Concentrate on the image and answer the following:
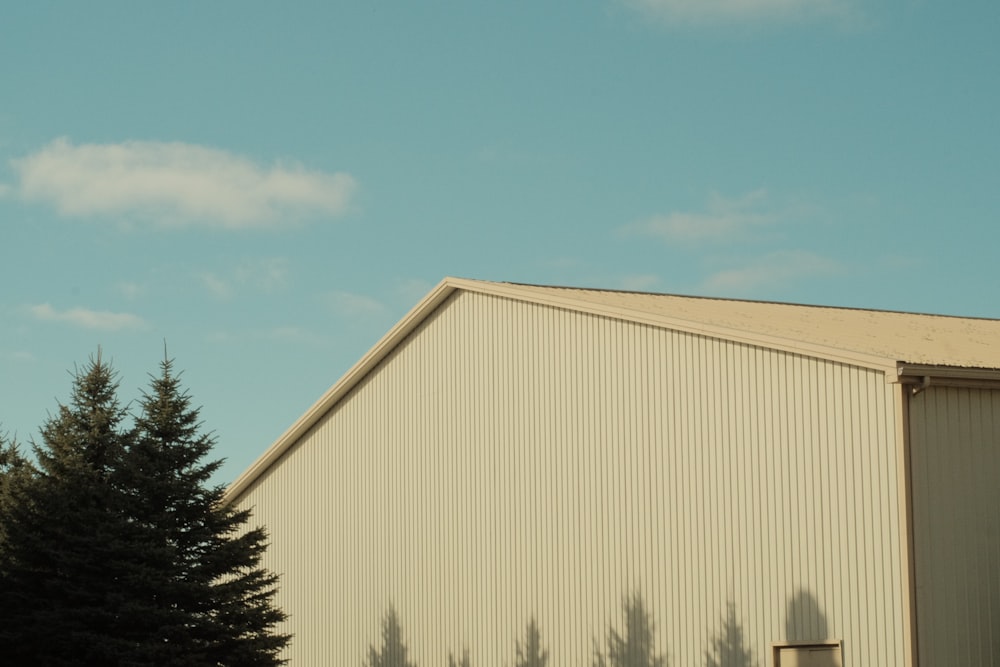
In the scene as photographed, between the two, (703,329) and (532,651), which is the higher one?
(703,329)

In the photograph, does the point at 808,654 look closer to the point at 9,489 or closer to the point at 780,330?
the point at 780,330

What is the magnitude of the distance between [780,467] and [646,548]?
3.07 m

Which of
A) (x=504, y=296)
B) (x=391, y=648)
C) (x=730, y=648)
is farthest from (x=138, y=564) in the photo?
(x=730, y=648)

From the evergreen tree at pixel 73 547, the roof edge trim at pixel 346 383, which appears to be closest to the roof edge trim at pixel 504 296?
the roof edge trim at pixel 346 383

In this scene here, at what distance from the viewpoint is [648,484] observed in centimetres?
2289

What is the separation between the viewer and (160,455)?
24.4m

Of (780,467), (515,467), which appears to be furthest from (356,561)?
(780,467)

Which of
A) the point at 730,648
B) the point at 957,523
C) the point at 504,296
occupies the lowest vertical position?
the point at 730,648

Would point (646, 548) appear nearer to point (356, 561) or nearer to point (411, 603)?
point (411, 603)

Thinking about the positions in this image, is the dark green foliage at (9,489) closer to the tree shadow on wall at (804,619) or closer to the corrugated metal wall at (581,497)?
the corrugated metal wall at (581,497)

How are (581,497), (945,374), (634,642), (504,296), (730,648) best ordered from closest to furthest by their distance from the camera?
(945,374) < (730,648) < (634,642) < (581,497) < (504,296)

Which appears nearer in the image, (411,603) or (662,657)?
(662,657)

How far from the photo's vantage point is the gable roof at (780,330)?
65.7 feet

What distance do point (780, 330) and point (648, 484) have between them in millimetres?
3378
